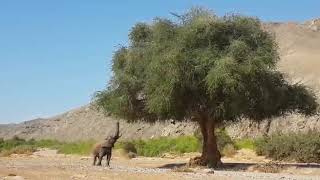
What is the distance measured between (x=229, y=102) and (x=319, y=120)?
31.5 metres

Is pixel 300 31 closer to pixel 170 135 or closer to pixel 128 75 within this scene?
pixel 170 135

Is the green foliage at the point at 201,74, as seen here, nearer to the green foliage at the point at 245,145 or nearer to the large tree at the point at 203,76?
the large tree at the point at 203,76

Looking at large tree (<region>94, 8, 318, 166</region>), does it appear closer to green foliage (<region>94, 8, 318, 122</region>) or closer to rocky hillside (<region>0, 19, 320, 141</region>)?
green foliage (<region>94, 8, 318, 122</region>)

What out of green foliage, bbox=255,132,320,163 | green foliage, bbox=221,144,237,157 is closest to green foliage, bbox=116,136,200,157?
green foliage, bbox=221,144,237,157

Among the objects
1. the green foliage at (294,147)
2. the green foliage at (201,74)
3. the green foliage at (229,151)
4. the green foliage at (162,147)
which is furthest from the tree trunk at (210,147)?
the green foliage at (162,147)

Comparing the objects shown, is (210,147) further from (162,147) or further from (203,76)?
(162,147)

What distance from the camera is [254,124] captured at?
6469 cm

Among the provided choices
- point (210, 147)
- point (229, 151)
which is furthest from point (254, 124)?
point (210, 147)

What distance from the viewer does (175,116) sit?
109ft

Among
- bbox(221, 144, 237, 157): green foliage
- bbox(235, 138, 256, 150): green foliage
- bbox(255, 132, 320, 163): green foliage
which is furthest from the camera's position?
bbox(235, 138, 256, 150): green foliage

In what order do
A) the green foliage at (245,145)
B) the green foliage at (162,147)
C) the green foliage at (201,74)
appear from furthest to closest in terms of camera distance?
the green foliage at (162,147)
the green foliage at (245,145)
the green foliage at (201,74)

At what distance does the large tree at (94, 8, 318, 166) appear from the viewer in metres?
30.7

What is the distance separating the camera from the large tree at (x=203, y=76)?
3073cm

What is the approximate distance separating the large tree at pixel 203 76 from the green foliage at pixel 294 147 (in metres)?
7.35
